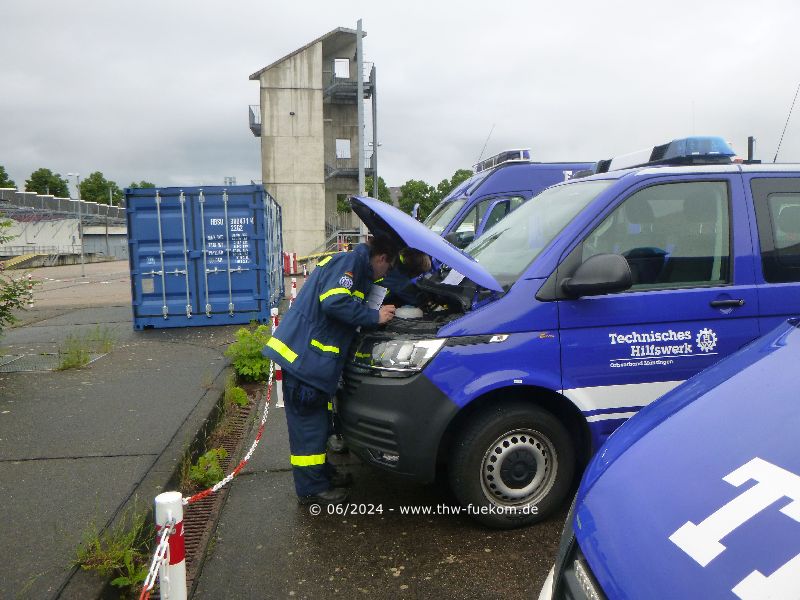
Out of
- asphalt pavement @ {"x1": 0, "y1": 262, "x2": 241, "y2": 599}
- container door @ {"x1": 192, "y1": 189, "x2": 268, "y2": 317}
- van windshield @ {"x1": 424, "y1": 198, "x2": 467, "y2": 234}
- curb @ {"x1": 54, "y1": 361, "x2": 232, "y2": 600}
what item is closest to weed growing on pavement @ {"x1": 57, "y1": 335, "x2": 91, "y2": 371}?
asphalt pavement @ {"x1": 0, "y1": 262, "x2": 241, "y2": 599}

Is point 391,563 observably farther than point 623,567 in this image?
Yes

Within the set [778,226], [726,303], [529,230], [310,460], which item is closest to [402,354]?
[310,460]

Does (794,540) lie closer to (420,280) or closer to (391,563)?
(391,563)

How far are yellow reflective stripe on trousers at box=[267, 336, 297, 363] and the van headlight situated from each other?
474 mm

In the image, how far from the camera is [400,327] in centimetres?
353

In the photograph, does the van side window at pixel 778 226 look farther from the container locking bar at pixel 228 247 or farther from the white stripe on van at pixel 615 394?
the container locking bar at pixel 228 247

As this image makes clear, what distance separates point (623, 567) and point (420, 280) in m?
2.80

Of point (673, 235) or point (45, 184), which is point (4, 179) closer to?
point (45, 184)

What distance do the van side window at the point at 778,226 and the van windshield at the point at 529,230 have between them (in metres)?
0.89

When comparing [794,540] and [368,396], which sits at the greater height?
[794,540]

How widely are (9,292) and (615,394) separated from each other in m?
6.58

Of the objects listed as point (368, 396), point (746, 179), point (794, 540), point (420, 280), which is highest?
point (746, 179)

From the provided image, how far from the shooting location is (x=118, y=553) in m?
2.99

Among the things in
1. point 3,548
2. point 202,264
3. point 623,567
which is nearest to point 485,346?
point 623,567
